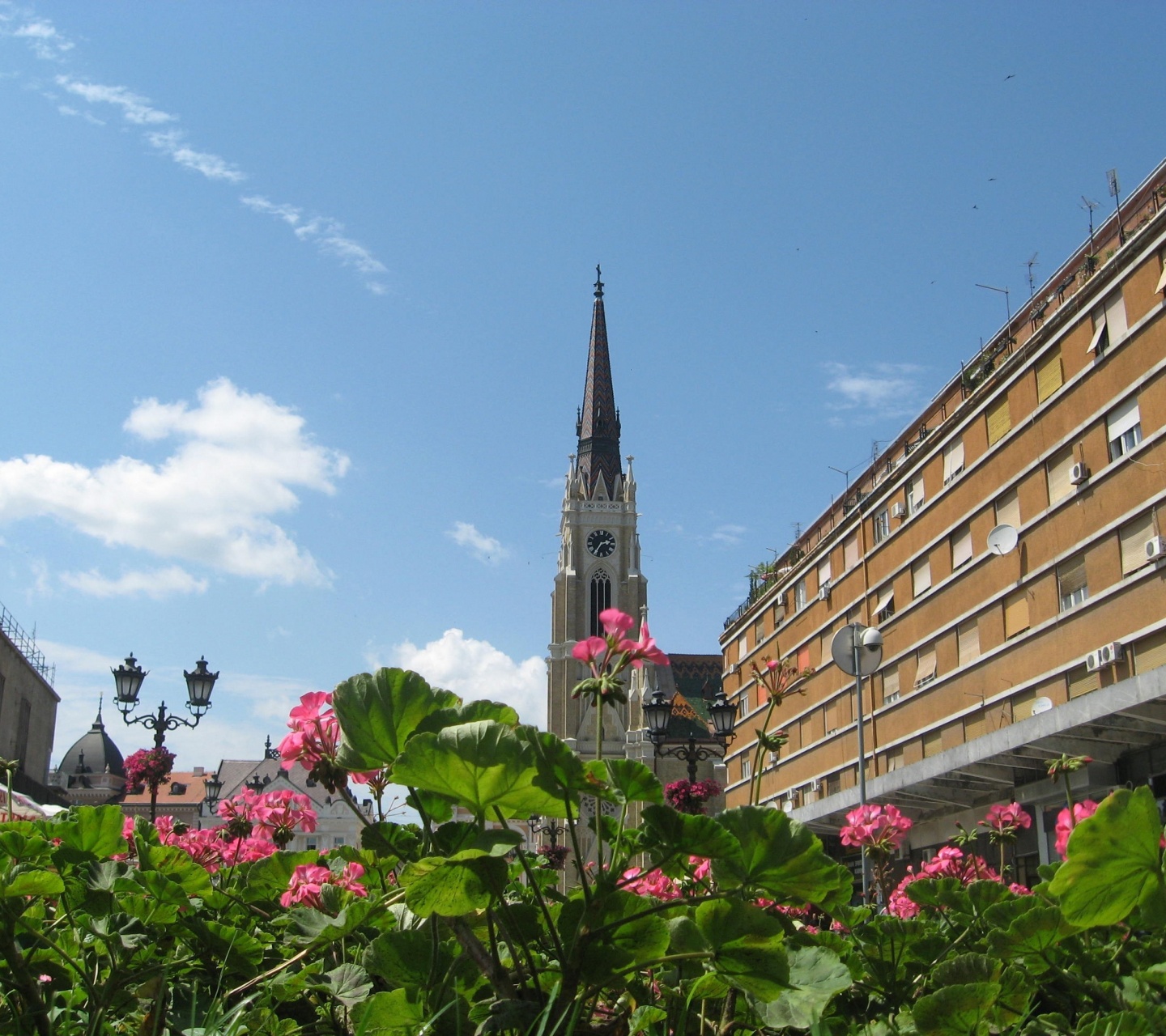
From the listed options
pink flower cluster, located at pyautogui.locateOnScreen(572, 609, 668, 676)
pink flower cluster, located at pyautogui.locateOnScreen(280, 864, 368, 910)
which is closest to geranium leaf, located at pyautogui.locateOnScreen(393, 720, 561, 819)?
pink flower cluster, located at pyautogui.locateOnScreen(572, 609, 668, 676)

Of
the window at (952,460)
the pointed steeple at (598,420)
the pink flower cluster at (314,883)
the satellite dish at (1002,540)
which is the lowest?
the pink flower cluster at (314,883)

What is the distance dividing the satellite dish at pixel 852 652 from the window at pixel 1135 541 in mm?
9234

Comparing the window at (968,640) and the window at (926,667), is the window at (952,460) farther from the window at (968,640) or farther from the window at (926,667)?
the window at (926,667)

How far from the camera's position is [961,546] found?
2988cm

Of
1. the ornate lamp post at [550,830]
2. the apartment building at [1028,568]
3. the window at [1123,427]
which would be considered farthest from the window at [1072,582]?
the ornate lamp post at [550,830]

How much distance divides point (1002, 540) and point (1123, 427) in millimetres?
4711

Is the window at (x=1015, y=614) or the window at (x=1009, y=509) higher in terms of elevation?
the window at (x=1009, y=509)

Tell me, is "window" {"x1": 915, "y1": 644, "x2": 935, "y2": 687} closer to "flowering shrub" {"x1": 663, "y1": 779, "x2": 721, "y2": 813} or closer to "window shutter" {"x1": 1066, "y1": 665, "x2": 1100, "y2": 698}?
"window shutter" {"x1": 1066, "y1": 665, "x2": 1100, "y2": 698}

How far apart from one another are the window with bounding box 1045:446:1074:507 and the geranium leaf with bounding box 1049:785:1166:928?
2482cm

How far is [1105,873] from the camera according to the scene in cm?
202

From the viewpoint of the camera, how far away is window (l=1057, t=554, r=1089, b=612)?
24.2m

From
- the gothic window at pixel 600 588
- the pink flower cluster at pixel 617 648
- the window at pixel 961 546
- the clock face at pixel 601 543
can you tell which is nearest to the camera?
the pink flower cluster at pixel 617 648

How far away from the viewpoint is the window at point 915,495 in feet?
107

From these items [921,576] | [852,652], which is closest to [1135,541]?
[921,576]
